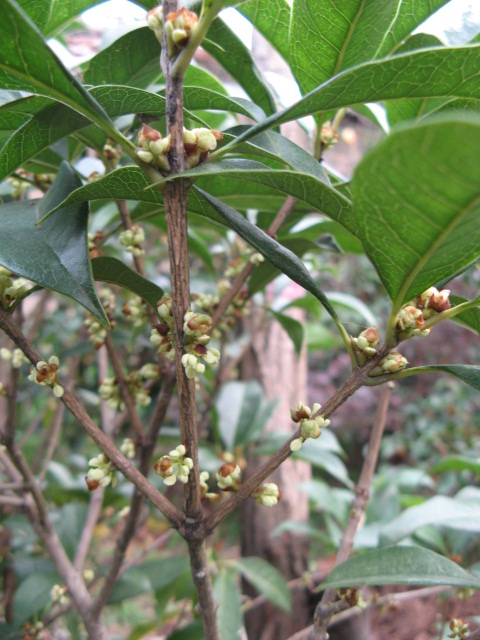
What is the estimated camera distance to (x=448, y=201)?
1.18 ft

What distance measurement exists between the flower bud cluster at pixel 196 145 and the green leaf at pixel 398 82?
1.0 inches

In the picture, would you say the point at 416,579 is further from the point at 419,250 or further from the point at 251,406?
the point at 251,406

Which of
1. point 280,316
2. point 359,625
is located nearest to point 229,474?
point 280,316

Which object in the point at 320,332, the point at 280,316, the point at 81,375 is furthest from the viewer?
the point at 81,375

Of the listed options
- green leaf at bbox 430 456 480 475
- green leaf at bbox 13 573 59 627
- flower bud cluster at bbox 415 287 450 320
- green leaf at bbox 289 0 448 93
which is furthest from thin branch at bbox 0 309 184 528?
green leaf at bbox 430 456 480 475

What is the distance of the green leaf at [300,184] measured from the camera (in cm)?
47

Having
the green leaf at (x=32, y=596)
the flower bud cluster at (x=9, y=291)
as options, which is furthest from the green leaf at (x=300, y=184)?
the green leaf at (x=32, y=596)

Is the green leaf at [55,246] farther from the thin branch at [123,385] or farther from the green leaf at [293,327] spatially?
the green leaf at [293,327]

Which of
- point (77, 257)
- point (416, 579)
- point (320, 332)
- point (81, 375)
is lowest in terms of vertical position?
point (416, 579)

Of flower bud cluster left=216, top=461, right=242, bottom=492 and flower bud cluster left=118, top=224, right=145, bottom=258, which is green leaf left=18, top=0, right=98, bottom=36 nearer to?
flower bud cluster left=118, top=224, right=145, bottom=258

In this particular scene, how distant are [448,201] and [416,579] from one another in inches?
16.2

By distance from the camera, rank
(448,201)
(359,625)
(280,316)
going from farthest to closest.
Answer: (359,625), (280,316), (448,201)

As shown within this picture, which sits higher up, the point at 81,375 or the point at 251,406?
the point at 81,375

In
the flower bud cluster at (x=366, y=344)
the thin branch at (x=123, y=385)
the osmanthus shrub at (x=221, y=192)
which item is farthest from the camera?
the thin branch at (x=123, y=385)
